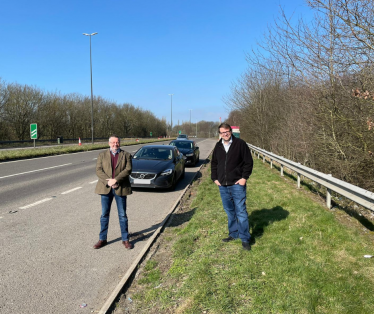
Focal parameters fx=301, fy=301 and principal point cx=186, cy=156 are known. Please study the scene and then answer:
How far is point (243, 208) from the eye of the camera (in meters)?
4.48

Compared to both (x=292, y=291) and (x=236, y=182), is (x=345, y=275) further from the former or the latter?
(x=236, y=182)

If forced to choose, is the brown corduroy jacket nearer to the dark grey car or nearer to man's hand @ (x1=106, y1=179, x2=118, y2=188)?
man's hand @ (x1=106, y1=179, x2=118, y2=188)

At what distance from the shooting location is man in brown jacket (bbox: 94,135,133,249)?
4.70 meters

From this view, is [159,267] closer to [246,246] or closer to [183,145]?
[246,246]

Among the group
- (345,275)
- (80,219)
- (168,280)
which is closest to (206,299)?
(168,280)

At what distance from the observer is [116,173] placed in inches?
186

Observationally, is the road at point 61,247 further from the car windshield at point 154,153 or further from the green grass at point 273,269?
the car windshield at point 154,153

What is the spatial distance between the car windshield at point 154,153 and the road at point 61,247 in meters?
1.77

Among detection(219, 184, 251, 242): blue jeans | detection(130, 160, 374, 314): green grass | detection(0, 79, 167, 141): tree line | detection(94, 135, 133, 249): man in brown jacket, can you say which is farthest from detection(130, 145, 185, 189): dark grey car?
detection(0, 79, 167, 141): tree line

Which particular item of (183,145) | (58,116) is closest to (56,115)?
(58,116)

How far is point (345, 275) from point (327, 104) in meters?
6.42

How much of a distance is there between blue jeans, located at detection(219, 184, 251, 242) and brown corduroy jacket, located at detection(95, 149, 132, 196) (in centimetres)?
153

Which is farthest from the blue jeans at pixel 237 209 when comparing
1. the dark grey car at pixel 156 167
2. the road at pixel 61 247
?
the dark grey car at pixel 156 167

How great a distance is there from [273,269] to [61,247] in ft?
10.4
